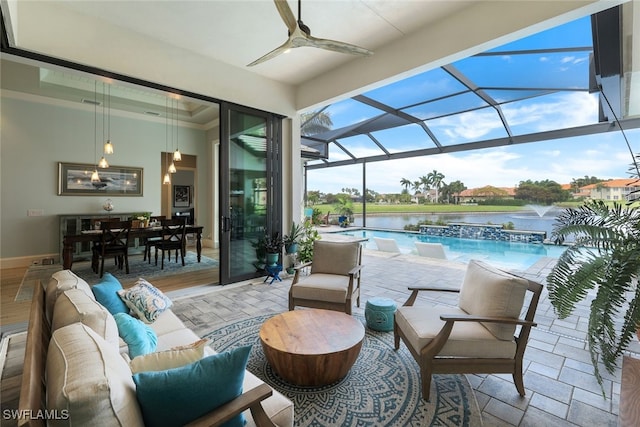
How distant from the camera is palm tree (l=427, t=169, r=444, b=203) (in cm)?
985

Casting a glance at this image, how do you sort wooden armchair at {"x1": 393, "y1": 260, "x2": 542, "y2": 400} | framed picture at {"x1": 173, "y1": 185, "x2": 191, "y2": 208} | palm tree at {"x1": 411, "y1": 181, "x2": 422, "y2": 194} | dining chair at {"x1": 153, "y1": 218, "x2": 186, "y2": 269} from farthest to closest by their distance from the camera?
palm tree at {"x1": 411, "y1": 181, "x2": 422, "y2": 194}, framed picture at {"x1": 173, "y1": 185, "x2": 191, "y2": 208}, dining chair at {"x1": 153, "y1": 218, "x2": 186, "y2": 269}, wooden armchair at {"x1": 393, "y1": 260, "x2": 542, "y2": 400}

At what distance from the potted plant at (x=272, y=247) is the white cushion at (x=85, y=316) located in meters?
3.08

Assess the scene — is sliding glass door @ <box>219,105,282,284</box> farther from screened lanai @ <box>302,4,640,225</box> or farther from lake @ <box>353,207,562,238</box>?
lake @ <box>353,207,562,238</box>

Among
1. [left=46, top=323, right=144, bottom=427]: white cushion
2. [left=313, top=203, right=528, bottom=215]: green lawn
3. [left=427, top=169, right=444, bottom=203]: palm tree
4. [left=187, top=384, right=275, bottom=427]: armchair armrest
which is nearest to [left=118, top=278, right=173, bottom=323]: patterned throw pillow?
[left=46, top=323, right=144, bottom=427]: white cushion

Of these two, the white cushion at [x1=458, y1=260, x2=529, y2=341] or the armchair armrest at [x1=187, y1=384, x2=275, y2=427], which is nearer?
the armchair armrest at [x1=187, y1=384, x2=275, y2=427]

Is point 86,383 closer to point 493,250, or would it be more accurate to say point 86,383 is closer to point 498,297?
point 498,297

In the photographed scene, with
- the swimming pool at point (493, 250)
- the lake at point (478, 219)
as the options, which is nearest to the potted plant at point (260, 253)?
the swimming pool at point (493, 250)

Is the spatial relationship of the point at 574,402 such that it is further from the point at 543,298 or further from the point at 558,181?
the point at 558,181

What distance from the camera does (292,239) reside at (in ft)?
16.2

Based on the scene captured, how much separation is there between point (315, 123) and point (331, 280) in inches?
220

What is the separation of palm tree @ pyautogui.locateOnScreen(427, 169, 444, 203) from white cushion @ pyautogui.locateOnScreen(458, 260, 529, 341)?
8.38 m

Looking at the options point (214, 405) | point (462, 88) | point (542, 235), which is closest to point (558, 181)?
point (542, 235)

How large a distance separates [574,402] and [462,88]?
5002 mm

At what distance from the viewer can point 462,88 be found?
523 cm
